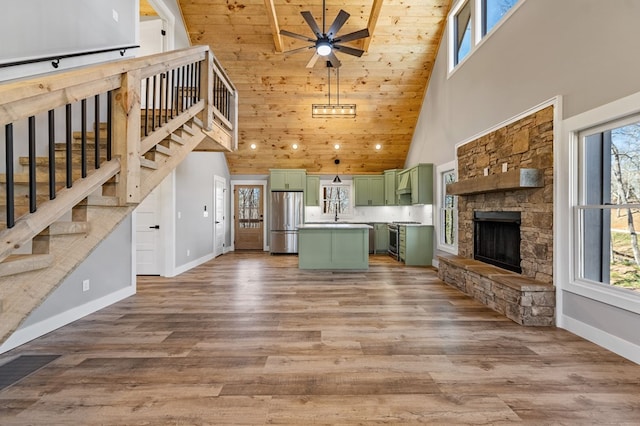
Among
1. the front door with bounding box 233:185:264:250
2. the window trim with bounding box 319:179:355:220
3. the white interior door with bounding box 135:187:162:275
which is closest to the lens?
the white interior door with bounding box 135:187:162:275

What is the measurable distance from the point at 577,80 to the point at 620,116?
2.14ft

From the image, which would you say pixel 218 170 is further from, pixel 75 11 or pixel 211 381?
pixel 211 381

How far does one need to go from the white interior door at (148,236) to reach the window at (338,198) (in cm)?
500

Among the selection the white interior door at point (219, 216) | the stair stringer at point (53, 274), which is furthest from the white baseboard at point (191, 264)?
the stair stringer at point (53, 274)

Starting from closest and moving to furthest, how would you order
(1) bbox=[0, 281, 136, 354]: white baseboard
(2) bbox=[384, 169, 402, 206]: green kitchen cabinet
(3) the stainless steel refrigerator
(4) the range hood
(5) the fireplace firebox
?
(1) bbox=[0, 281, 136, 354]: white baseboard < (5) the fireplace firebox < (4) the range hood < (2) bbox=[384, 169, 402, 206]: green kitchen cabinet < (3) the stainless steel refrigerator

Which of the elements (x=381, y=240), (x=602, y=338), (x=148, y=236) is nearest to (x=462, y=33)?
(x=602, y=338)

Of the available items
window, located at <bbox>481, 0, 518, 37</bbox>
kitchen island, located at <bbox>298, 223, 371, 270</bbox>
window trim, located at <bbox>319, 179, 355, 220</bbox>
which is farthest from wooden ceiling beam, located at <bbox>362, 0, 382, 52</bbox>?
window trim, located at <bbox>319, 179, 355, 220</bbox>

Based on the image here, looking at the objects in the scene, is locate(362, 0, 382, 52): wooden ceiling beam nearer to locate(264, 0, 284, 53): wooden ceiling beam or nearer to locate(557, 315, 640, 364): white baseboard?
locate(264, 0, 284, 53): wooden ceiling beam

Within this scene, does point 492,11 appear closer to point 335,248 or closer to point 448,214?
point 448,214

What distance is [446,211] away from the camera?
647cm

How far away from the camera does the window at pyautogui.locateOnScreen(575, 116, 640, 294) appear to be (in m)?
2.69

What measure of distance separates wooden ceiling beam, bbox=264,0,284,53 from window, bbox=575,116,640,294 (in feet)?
16.0

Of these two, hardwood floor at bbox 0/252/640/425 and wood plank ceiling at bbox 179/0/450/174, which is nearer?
hardwood floor at bbox 0/252/640/425

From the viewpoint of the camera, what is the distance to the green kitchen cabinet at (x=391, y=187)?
28.9 feet
